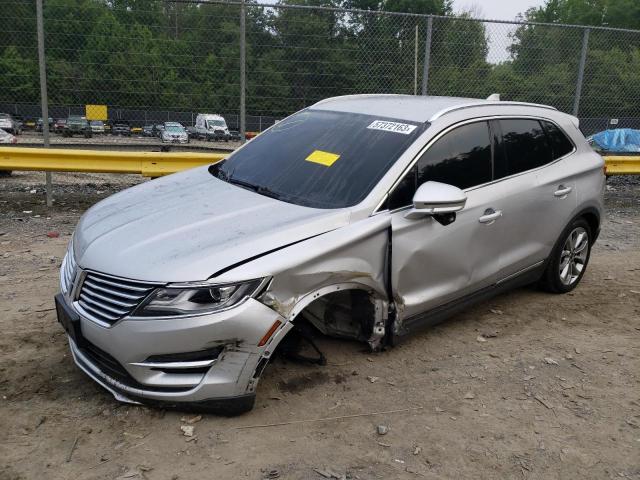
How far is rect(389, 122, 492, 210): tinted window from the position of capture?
374 centimetres

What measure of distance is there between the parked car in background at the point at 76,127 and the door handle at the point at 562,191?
6404 millimetres

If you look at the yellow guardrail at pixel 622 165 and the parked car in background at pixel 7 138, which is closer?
the yellow guardrail at pixel 622 165

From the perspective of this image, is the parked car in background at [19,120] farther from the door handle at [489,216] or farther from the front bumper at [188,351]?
the door handle at [489,216]

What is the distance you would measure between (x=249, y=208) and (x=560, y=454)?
2.17 m

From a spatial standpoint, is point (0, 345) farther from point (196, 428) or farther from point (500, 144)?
point (500, 144)

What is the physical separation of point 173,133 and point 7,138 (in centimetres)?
354

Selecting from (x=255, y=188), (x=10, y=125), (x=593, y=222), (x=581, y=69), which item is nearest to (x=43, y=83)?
(x=10, y=125)

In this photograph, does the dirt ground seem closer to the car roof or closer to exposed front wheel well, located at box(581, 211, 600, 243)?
exposed front wheel well, located at box(581, 211, 600, 243)

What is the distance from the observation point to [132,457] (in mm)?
2883

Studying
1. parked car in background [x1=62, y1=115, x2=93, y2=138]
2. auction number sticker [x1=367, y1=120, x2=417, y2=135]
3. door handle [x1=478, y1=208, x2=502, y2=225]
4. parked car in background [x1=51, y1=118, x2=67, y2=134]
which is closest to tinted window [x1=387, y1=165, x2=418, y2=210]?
auction number sticker [x1=367, y1=120, x2=417, y2=135]

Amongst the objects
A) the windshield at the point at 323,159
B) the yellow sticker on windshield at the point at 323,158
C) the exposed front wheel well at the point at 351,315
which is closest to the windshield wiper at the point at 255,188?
Answer: the windshield at the point at 323,159

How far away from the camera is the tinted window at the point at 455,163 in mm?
3736

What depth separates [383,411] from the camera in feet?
11.2

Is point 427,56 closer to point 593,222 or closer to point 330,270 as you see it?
point 593,222
